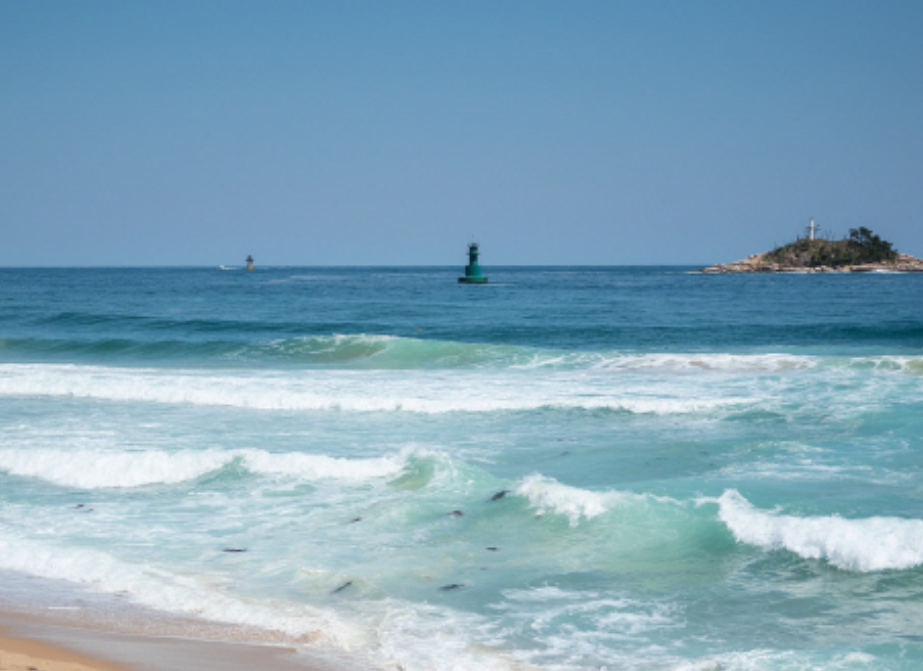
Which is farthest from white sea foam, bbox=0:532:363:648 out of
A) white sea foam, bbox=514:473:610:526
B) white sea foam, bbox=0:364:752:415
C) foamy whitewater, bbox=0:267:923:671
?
white sea foam, bbox=0:364:752:415

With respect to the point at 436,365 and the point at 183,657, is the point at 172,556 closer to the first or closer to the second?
the point at 183,657

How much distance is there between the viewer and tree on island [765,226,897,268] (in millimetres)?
105875

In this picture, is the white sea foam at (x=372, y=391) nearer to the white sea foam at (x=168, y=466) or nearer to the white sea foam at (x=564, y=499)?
the white sea foam at (x=168, y=466)

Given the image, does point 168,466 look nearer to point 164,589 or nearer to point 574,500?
point 164,589

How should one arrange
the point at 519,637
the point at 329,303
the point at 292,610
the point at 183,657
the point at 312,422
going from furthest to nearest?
the point at 329,303, the point at 312,422, the point at 292,610, the point at 519,637, the point at 183,657

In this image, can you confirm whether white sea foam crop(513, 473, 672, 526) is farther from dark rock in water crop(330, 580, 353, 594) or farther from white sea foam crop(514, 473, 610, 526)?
dark rock in water crop(330, 580, 353, 594)

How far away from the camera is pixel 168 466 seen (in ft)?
33.9

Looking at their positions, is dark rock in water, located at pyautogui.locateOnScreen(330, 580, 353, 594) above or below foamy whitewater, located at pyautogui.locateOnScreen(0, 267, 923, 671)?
below

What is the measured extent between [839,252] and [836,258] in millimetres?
1343

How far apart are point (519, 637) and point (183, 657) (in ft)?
6.83

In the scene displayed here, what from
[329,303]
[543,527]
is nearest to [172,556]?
[543,527]

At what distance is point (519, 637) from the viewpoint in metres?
5.66

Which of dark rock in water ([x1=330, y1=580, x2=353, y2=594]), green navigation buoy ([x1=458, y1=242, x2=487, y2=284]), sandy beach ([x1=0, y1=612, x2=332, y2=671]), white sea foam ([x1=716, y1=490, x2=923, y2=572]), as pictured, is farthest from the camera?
green navigation buoy ([x1=458, y1=242, x2=487, y2=284])

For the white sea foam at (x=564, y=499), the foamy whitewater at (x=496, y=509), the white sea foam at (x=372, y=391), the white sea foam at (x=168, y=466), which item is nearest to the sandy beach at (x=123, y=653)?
the foamy whitewater at (x=496, y=509)
